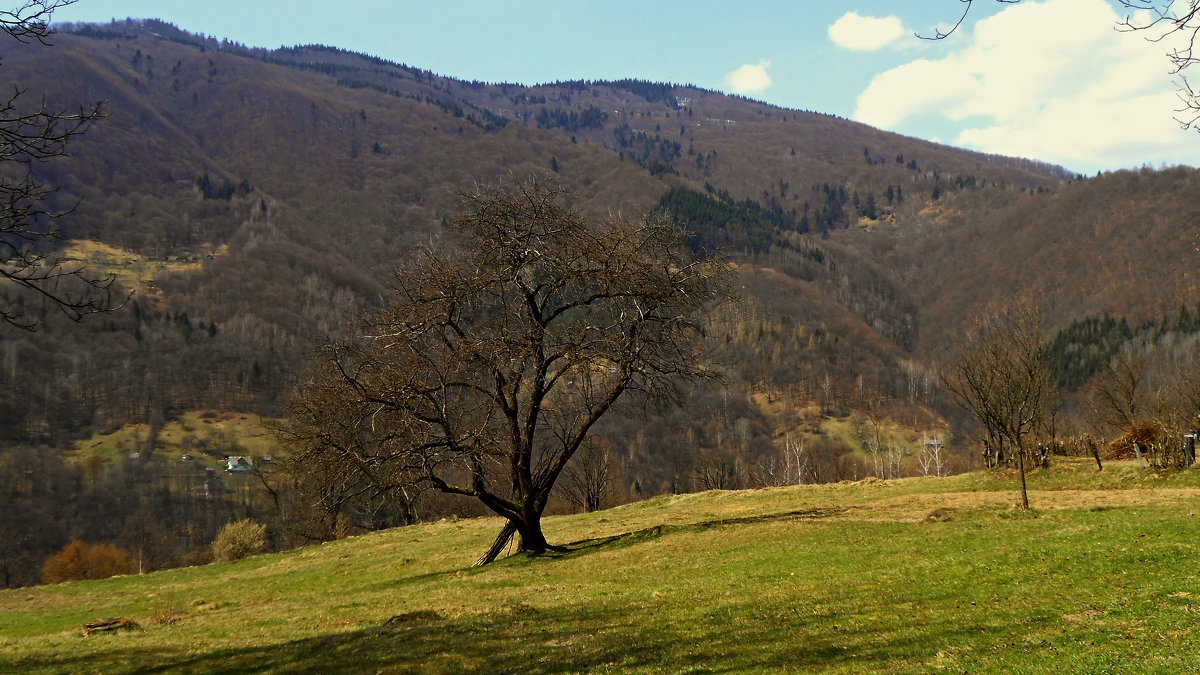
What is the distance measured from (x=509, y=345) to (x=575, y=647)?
13.9 m

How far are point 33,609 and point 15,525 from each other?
11586cm

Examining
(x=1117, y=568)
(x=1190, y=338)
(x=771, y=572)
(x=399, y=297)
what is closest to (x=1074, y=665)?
(x=1117, y=568)

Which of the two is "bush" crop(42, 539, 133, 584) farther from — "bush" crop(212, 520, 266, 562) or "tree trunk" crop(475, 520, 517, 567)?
"tree trunk" crop(475, 520, 517, 567)

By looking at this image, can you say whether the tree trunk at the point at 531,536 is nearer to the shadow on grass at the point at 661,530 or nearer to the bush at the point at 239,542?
the shadow on grass at the point at 661,530

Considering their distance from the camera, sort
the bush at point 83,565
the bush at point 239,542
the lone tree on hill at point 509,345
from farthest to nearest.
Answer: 1. the bush at point 83,565
2. the bush at point 239,542
3. the lone tree on hill at point 509,345

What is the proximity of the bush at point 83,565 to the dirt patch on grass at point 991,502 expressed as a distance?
90.2m

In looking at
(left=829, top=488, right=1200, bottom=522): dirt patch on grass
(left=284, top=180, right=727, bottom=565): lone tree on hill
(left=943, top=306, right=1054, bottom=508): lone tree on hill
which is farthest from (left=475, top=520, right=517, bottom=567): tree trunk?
(left=943, top=306, right=1054, bottom=508): lone tree on hill

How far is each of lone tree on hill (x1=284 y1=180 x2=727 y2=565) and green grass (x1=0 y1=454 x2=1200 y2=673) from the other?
389 cm

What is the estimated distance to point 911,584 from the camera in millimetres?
15258

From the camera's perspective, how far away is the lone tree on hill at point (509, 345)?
24.3m

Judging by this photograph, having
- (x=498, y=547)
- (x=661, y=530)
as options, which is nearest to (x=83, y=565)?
(x=498, y=547)

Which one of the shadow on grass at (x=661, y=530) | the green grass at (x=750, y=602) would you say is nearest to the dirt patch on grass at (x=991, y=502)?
the green grass at (x=750, y=602)

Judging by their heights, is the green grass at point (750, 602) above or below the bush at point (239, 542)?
above

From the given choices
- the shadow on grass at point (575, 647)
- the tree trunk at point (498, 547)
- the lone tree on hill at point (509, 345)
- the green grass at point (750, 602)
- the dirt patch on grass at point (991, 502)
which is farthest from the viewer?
the tree trunk at point (498, 547)
